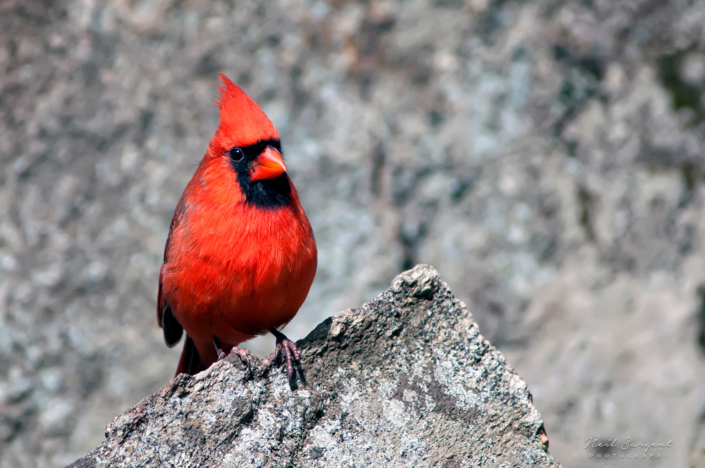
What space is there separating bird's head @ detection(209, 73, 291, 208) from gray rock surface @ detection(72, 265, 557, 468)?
80 cm

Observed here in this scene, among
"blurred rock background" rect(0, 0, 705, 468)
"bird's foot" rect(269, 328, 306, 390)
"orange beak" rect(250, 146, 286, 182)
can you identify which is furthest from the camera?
"blurred rock background" rect(0, 0, 705, 468)

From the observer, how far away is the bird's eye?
3.07 meters

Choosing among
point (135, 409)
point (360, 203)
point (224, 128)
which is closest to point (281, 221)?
point (224, 128)

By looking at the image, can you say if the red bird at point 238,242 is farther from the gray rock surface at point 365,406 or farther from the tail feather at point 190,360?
the gray rock surface at point 365,406

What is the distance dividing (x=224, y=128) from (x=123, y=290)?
2.48 m

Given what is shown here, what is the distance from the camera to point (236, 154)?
3.09m

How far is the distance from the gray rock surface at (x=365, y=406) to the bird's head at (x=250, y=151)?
0.80 m

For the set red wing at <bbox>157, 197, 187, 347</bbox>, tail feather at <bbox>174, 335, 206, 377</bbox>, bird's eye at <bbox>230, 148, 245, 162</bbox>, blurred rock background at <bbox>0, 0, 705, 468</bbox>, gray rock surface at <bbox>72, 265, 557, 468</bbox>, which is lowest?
gray rock surface at <bbox>72, 265, 557, 468</bbox>

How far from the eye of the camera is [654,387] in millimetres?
4816

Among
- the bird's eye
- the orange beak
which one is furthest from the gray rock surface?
the bird's eye

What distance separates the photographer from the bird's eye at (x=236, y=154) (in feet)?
10.1

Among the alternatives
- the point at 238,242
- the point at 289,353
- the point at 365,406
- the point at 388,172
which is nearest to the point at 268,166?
the point at 238,242

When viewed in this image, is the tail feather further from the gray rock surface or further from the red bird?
Result: the gray rock surface

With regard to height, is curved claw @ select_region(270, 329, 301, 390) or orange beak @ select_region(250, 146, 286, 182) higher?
orange beak @ select_region(250, 146, 286, 182)
